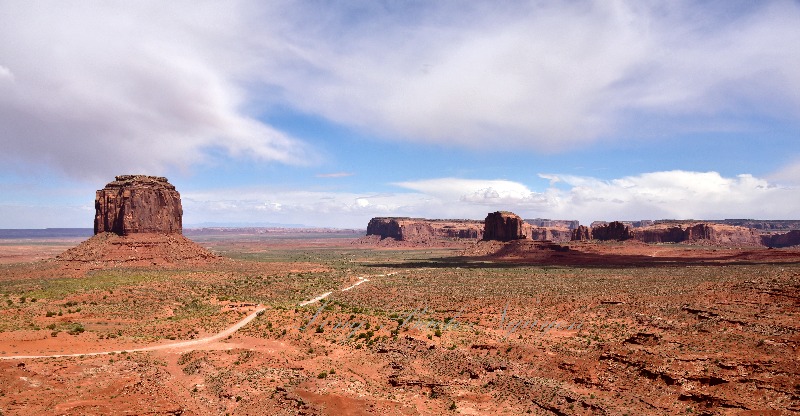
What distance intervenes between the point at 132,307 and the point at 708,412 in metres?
51.4

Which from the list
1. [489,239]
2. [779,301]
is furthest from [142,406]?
[489,239]

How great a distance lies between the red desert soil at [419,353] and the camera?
23.4 meters

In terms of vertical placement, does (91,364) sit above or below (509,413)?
above

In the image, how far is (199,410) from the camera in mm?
22406

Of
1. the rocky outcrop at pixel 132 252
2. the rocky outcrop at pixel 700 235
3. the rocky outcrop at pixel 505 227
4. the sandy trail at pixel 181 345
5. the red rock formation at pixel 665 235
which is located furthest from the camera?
the red rock formation at pixel 665 235

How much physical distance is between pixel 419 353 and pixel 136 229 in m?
90.0

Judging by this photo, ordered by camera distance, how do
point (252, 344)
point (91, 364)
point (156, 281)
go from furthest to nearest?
point (156, 281), point (252, 344), point (91, 364)

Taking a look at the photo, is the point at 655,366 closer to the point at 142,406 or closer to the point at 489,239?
the point at 142,406

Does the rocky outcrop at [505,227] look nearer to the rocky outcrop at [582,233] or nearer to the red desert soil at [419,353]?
the rocky outcrop at [582,233]

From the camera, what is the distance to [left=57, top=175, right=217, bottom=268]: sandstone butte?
88562mm

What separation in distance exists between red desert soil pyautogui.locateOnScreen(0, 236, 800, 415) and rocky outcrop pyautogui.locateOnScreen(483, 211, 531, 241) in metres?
119

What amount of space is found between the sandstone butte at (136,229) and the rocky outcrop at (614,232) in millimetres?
149076

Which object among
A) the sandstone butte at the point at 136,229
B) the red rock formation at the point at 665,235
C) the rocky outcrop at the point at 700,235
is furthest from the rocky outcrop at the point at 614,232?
the sandstone butte at the point at 136,229

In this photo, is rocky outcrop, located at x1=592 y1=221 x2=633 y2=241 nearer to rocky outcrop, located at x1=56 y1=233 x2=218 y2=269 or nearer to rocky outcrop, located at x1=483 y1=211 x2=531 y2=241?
rocky outcrop, located at x1=483 y1=211 x2=531 y2=241
